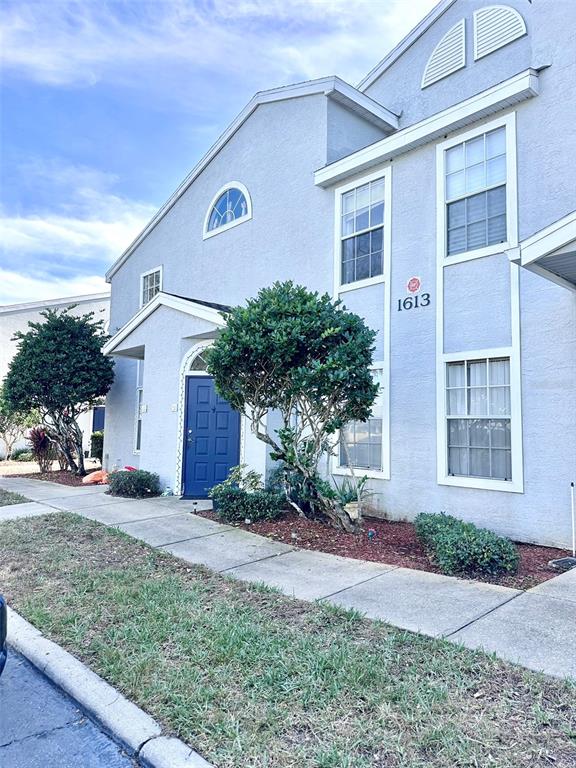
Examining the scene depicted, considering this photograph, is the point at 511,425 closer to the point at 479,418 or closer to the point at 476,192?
the point at 479,418

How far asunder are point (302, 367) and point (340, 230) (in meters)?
3.79

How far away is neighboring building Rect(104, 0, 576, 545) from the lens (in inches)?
262

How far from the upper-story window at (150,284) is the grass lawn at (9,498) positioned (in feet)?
20.4

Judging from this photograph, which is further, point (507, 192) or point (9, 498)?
point (9, 498)

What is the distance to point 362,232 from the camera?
29.6ft

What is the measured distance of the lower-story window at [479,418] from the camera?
703 cm

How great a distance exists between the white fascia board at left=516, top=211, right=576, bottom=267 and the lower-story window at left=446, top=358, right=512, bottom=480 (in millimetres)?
1991

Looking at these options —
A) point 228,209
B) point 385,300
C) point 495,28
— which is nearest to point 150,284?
point 228,209

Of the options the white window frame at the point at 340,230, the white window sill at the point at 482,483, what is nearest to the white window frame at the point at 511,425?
the white window sill at the point at 482,483

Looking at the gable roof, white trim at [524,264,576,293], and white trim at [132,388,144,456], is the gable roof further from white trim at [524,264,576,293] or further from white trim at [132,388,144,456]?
white trim at [524,264,576,293]

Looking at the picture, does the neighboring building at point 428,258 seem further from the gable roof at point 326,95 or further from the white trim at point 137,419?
the white trim at point 137,419

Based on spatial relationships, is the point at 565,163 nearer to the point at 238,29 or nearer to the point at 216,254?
the point at 238,29

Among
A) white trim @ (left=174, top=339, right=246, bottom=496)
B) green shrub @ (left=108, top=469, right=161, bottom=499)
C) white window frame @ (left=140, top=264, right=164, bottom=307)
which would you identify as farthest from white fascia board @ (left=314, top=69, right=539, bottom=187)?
green shrub @ (left=108, top=469, right=161, bottom=499)

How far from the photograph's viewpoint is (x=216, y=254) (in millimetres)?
12141
